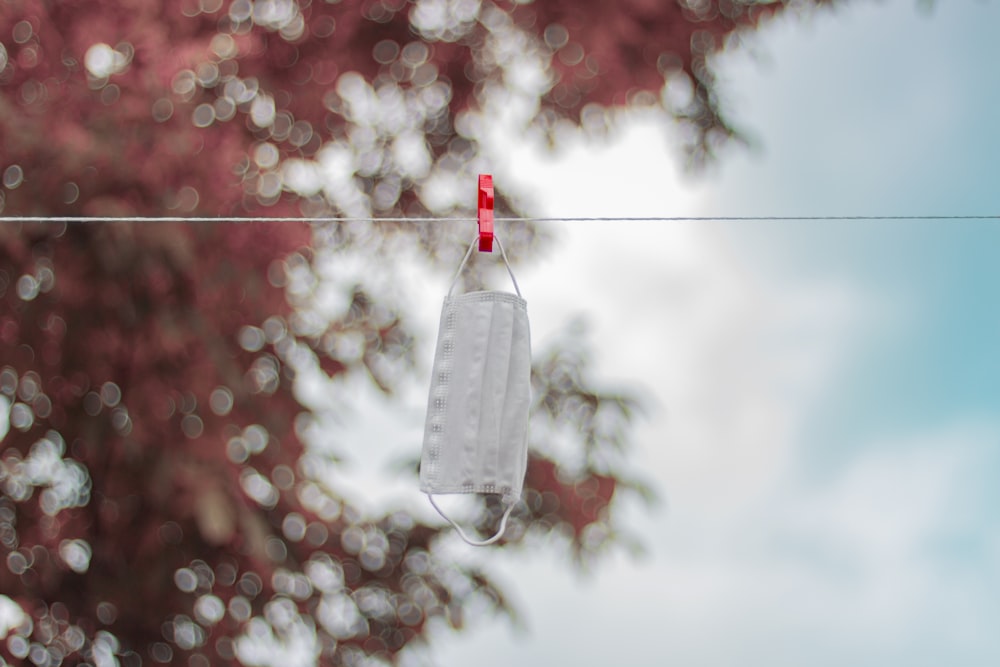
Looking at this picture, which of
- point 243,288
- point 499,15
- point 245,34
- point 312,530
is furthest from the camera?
point 499,15

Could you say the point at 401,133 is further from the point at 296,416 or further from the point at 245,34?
the point at 296,416

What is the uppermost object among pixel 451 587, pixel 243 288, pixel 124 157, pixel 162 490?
pixel 124 157

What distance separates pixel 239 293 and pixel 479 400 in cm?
159

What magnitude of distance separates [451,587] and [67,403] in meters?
1.26

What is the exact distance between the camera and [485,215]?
158 cm

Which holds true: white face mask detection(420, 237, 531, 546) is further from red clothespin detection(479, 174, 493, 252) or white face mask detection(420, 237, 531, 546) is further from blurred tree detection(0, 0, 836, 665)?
blurred tree detection(0, 0, 836, 665)

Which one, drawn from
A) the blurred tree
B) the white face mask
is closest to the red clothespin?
the white face mask

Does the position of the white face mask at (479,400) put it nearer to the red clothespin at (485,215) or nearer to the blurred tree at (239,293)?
the red clothespin at (485,215)

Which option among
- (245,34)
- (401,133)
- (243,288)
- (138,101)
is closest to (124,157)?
(138,101)

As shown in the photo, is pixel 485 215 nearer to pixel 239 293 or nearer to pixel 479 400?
pixel 479 400

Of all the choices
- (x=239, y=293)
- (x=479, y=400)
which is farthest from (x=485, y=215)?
(x=239, y=293)

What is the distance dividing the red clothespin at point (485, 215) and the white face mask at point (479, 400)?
5 centimetres

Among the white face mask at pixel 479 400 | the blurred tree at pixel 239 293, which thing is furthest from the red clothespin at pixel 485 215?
the blurred tree at pixel 239 293

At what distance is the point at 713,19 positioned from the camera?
3783 millimetres
